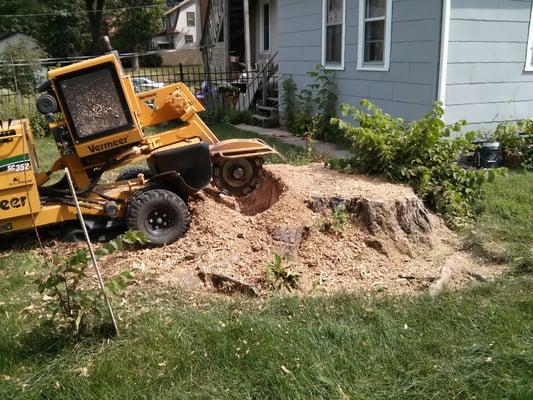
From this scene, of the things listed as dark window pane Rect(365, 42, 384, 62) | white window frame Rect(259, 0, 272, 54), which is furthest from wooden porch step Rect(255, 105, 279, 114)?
dark window pane Rect(365, 42, 384, 62)

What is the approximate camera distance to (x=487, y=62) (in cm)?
825

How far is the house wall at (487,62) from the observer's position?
7938 millimetres

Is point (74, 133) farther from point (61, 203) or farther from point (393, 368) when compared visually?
point (393, 368)

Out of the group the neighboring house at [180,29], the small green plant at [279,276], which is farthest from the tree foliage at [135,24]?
the small green plant at [279,276]

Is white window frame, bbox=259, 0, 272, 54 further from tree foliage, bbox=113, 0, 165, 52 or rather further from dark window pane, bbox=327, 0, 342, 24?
tree foliage, bbox=113, 0, 165, 52

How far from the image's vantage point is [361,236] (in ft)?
17.0

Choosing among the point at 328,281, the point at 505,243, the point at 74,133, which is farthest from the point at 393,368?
the point at 74,133

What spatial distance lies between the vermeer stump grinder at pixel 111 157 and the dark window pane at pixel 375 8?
4.52 metres

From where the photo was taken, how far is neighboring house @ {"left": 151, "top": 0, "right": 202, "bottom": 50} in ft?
174

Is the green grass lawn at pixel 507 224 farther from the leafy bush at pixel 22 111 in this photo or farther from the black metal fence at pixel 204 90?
the leafy bush at pixel 22 111

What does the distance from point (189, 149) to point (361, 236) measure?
1.87 m

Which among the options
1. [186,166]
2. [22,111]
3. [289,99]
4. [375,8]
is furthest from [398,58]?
[22,111]

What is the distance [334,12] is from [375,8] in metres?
1.50

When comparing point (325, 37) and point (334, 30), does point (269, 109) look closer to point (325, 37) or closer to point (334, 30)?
point (325, 37)
